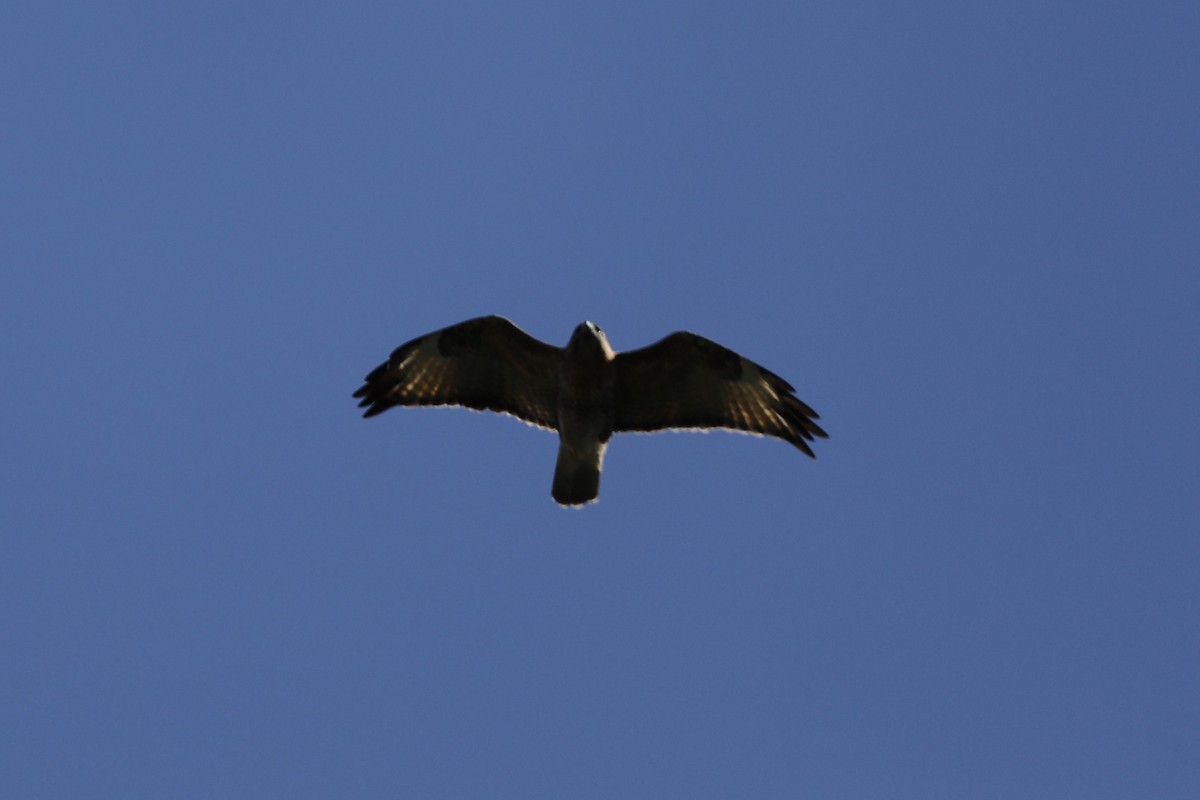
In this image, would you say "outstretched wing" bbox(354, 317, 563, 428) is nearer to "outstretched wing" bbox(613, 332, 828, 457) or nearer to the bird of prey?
the bird of prey

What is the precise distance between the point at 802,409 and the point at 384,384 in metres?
3.85

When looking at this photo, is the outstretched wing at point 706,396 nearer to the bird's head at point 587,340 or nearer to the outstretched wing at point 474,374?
the bird's head at point 587,340

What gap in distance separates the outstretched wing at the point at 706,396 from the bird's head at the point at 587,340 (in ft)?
1.17

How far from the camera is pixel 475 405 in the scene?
40.9 feet

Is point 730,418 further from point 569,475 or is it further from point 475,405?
point 475,405

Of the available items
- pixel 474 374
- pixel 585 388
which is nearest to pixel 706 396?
pixel 585 388

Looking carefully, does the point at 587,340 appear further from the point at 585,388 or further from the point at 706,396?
the point at 706,396

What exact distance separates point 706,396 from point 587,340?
1400 mm

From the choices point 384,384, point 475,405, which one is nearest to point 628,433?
point 475,405

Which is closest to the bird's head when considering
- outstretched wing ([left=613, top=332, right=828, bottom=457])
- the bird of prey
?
the bird of prey

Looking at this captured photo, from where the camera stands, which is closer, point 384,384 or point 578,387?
point 578,387

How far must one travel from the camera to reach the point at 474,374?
40.7 ft

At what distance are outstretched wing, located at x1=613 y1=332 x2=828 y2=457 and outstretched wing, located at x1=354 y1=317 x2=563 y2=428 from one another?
0.72 metres

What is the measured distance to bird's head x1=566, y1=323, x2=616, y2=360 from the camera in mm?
11484
